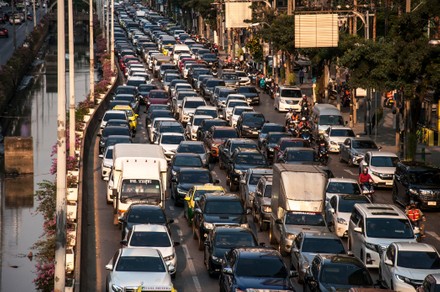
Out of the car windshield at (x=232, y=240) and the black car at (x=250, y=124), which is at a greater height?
the black car at (x=250, y=124)

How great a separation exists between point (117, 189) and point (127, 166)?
0.82 m

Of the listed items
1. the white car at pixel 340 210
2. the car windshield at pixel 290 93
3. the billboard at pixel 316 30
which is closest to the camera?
the white car at pixel 340 210

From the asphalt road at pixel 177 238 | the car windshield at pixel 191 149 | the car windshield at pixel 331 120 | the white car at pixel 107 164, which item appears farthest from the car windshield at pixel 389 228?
the car windshield at pixel 331 120

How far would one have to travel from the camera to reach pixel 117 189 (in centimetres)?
4278

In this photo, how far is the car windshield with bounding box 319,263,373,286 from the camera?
30812mm

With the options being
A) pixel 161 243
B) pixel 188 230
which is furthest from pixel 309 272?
pixel 188 230

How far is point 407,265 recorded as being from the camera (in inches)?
1283

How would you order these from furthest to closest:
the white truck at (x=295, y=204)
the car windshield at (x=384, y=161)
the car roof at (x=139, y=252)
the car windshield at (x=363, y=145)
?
the car windshield at (x=363, y=145) < the car windshield at (x=384, y=161) < the white truck at (x=295, y=204) < the car roof at (x=139, y=252)

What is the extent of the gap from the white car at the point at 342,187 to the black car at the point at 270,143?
12435 mm

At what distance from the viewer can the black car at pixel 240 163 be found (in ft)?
165

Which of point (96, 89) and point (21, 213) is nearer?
point (21, 213)

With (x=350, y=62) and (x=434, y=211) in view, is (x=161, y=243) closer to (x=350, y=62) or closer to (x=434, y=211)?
(x=434, y=211)

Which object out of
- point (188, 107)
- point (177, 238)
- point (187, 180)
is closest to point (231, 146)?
point (187, 180)

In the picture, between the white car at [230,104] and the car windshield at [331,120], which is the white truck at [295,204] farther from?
the white car at [230,104]
